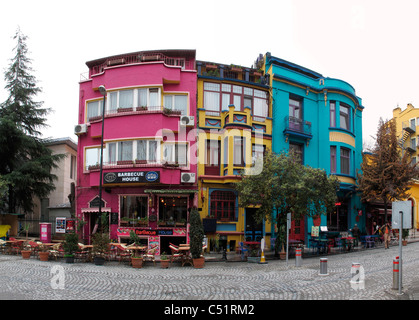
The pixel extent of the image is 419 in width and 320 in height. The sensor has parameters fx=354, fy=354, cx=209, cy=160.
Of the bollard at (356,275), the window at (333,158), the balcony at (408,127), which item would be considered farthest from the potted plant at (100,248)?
the balcony at (408,127)

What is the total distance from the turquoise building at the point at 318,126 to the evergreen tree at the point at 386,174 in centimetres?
141

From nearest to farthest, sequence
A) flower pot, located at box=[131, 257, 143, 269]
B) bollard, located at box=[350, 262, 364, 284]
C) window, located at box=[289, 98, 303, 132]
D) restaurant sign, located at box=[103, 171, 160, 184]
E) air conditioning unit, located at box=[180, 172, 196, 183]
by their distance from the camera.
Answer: bollard, located at box=[350, 262, 364, 284] → flower pot, located at box=[131, 257, 143, 269] → restaurant sign, located at box=[103, 171, 160, 184] → air conditioning unit, located at box=[180, 172, 196, 183] → window, located at box=[289, 98, 303, 132]

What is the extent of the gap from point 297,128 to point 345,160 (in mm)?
5502

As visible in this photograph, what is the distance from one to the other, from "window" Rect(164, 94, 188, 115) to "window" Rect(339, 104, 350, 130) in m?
12.9

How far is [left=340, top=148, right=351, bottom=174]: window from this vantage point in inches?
1092

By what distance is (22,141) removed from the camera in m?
26.0

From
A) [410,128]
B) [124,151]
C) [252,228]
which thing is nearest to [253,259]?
[252,228]

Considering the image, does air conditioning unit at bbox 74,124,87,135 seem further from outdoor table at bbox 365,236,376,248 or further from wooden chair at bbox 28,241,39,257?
outdoor table at bbox 365,236,376,248

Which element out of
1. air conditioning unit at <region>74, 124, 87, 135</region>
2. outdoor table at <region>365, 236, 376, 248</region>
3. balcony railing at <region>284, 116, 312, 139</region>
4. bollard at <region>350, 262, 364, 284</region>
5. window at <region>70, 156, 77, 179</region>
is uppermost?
→ balcony railing at <region>284, 116, 312, 139</region>

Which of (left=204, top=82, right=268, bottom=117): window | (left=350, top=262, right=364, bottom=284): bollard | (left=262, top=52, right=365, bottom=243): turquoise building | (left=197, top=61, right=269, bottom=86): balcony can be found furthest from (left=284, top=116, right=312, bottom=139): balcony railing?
(left=350, top=262, right=364, bottom=284): bollard

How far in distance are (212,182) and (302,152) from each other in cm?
789

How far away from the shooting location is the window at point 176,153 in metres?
22.2

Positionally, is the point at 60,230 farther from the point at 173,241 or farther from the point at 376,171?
the point at 376,171
